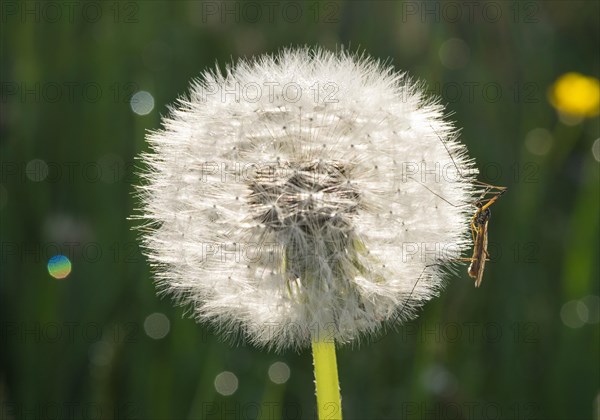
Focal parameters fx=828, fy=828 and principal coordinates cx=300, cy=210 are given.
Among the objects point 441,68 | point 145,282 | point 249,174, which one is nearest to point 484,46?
point 441,68

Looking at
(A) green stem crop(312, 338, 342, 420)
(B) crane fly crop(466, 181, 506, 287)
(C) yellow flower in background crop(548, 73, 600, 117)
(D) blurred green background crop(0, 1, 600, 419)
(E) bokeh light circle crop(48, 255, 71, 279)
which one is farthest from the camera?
(C) yellow flower in background crop(548, 73, 600, 117)

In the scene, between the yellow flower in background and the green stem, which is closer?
the green stem

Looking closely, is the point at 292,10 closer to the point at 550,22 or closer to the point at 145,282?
the point at 550,22

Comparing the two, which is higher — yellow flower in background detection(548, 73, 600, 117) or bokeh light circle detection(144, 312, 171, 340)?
yellow flower in background detection(548, 73, 600, 117)

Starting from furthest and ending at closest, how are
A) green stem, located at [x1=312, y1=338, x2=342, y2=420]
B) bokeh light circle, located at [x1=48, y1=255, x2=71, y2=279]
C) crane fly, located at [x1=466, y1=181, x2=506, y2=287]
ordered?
bokeh light circle, located at [x1=48, y1=255, x2=71, y2=279] < crane fly, located at [x1=466, y1=181, x2=506, y2=287] < green stem, located at [x1=312, y1=338, x2=342, y2=420]

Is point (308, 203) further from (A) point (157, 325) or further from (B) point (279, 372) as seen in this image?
(A) point (157, 325)

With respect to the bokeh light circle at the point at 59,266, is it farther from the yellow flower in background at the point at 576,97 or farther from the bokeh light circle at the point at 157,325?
the yellow flower in background at the point at 576,97

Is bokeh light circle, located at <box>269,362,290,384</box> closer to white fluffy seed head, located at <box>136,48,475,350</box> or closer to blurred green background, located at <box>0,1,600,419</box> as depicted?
blurred green background, located at <box>0,1,600,419</box>

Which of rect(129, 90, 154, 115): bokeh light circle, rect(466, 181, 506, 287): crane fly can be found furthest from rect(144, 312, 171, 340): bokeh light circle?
rect(466, 181, 506, 287): crane fly

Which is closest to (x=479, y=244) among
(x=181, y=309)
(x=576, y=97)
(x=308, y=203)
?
(x=308, y=203)
